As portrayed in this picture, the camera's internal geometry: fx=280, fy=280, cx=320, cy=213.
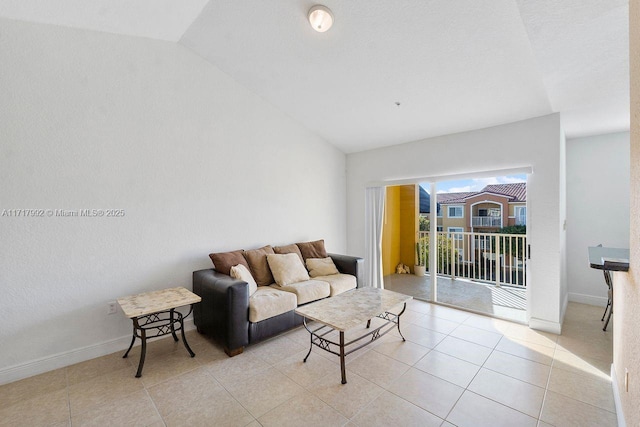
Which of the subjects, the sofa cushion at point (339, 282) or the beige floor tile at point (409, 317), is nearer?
the beige floor tile at point (409, 317)

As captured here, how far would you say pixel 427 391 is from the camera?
82.9 inches

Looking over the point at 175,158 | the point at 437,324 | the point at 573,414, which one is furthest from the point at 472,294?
the point at 175,158

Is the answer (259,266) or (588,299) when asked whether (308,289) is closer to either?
(259,266)

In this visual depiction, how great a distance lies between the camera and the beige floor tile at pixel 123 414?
1.83m

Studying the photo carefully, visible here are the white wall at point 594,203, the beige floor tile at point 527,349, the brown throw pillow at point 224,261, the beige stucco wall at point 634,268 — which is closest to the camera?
the beige stucco wall at point 634,268

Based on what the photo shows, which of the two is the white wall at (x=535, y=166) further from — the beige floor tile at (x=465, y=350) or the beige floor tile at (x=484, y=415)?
the beige floor tile at (x=484, y=415)

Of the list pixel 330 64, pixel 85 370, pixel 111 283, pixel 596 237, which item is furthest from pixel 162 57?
pixel 596 237

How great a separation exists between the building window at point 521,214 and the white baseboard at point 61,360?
4.61m

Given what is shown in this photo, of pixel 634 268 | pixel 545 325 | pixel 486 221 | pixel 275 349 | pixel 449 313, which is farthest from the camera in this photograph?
pixel 486 221

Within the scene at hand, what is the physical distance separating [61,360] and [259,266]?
6.41 feet

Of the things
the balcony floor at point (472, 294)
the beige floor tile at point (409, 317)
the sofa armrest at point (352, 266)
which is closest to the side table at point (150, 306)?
the sofa armrest at point (352, 266)

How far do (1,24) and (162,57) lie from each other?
1.17 m

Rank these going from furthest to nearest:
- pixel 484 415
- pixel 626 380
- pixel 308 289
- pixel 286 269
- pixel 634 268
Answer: pixel 286 269, pixel 308 289, pixel 484 415, pixel 626 380, pixel 634 268

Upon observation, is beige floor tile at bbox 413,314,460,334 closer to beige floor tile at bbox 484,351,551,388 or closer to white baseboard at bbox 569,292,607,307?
beige floor tile at bbox 484,351,551,388
